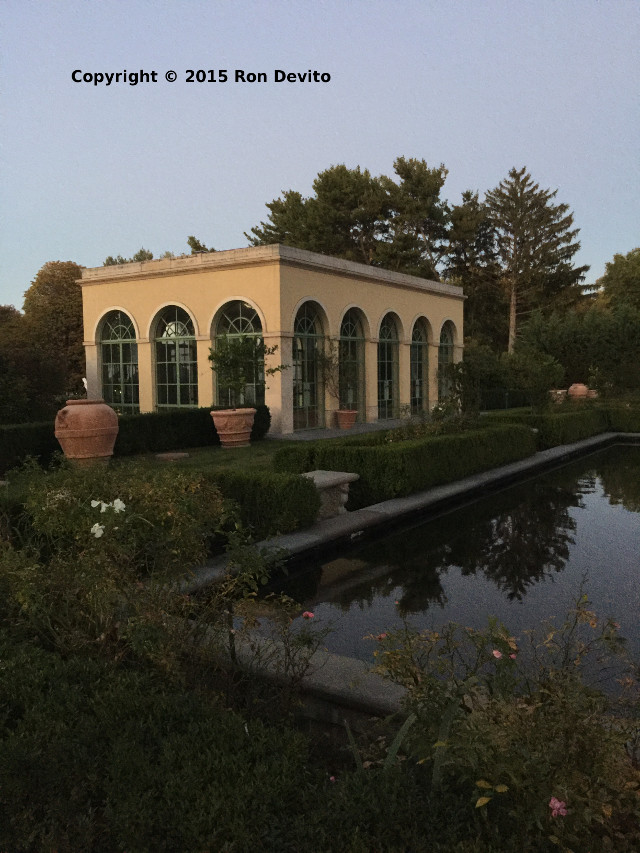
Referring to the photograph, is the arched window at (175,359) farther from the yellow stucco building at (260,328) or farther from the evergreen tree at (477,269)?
the evergreen tree at (477,269)

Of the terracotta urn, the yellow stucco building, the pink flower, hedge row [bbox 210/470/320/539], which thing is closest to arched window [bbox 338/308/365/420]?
the yellow stucco building

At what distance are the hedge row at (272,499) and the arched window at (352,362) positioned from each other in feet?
43.0

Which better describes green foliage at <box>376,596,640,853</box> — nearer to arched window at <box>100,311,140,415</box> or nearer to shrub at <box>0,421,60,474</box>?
shrub at <box>0,421,60,474</box>

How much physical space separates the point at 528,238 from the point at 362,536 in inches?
1437

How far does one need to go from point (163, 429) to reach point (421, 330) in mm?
12668

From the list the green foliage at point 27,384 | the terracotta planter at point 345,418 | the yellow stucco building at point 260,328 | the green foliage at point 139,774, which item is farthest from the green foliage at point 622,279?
the green foliage at point 139,774

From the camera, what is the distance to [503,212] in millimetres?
39875

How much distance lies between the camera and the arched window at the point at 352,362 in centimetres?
1994

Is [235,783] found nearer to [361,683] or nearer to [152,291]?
[361,683]

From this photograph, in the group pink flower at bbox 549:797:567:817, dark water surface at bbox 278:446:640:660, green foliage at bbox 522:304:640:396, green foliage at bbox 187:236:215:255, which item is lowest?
dark water surface at bbox 278:446:640:660

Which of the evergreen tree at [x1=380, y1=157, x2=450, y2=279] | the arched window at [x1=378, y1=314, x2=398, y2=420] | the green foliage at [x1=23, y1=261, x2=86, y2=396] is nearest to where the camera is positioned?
the arched window at [x1=378, y1=314, x2=398, y2=420]

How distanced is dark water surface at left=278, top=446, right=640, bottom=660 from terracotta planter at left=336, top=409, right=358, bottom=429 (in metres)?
10.3

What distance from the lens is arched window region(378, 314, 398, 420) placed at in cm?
2205

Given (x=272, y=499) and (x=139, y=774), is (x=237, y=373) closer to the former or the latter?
(x=272, y=499)
